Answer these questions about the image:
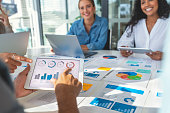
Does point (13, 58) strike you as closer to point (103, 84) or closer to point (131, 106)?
point (103, 84)

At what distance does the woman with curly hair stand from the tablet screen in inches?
44.7

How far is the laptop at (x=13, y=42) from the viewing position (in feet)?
3.91

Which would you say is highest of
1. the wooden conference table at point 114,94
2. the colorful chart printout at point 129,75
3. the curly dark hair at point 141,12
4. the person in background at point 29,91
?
the curly dark hair at point 141,12

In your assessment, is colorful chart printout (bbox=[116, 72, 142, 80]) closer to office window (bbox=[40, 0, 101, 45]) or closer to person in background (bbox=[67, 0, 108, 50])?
person in background (bbox=[67, 0, 108, 50])

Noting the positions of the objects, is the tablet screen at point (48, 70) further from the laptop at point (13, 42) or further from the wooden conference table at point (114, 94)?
the laptop at point (13, 42)

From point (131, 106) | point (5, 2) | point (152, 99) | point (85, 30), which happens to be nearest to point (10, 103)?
point (131, 106)

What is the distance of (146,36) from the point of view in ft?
5.59

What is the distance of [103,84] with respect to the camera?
2.80ft

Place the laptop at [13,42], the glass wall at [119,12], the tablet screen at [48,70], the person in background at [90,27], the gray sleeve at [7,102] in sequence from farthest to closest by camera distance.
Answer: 1. the glass wall at [119,12]
2. the person in background at [90,27]
3. the laptop at [13,42]
4. the tablet screen at [48,70]
5. the gray sleeve at [7,102]

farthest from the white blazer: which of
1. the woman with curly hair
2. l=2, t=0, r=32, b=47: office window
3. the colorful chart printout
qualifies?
l=2, t=0, r=32, b=47: office window

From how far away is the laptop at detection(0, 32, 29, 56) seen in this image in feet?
3.91

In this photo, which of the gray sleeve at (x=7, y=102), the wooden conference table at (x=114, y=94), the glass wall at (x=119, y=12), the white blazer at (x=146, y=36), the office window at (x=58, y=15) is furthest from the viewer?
the office window at (x=58, y=15)

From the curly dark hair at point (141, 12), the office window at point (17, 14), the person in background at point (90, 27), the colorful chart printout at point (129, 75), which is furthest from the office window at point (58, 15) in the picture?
the colorful chart printout at point (129, 75)

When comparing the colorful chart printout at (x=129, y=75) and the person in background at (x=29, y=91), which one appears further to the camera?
the colorful chart printout at (x=129, y=75)
